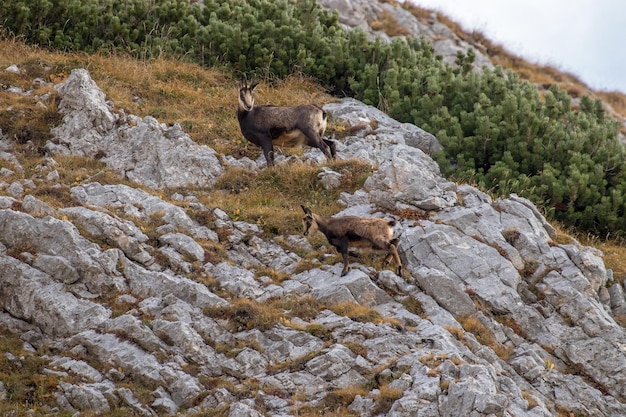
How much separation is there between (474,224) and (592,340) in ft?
12.1

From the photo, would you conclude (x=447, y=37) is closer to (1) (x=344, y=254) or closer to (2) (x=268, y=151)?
(2) (x=268, y=151)

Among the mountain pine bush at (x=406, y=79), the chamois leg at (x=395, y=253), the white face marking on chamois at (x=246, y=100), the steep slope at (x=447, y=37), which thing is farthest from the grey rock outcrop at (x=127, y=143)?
the steep slope at (x=447, y=37)

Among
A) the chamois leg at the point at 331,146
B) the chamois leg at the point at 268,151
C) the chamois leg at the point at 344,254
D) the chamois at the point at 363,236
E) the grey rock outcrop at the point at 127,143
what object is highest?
the chamois at the point at 363,236

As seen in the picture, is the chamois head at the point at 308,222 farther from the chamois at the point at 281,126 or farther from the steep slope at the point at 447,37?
the steep slope at the point at 447,37

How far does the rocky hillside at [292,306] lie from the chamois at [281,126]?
1581mm

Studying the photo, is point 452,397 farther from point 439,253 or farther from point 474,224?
point 474,224

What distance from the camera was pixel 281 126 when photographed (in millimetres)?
22812

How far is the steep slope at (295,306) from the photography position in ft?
45.3

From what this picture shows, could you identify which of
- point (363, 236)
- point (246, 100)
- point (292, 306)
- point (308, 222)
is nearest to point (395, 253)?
point (363, 236)

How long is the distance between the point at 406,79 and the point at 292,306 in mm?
14579

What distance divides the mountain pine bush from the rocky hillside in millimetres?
5126

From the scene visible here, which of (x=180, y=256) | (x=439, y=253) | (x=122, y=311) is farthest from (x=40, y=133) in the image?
(x=439, y=253)

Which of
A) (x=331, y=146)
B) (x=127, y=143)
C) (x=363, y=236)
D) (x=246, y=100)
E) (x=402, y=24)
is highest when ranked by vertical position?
(x=363, y=236)

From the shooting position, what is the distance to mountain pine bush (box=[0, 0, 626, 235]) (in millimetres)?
25219
